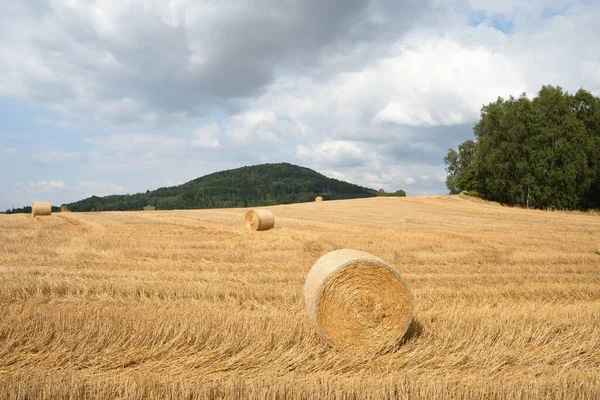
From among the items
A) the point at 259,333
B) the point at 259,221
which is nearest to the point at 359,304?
the point at 259,333

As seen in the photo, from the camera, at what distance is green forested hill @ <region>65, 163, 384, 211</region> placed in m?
63.3

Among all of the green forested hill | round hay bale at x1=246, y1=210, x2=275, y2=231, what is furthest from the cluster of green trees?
round hay bale at x1=246, y1=210, x2=275, y2=231

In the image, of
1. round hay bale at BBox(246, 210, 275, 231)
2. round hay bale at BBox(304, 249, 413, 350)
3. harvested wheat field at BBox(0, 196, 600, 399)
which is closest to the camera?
harvested wheat field at BBox(0, 196, 600, 399)

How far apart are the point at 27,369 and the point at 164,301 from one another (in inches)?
118

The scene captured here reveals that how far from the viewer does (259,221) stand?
18641mm

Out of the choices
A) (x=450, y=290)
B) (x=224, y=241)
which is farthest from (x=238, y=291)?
(x=224, y=241)

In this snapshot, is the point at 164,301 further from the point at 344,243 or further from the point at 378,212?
the point at 378,212

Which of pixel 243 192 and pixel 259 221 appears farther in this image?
pixel 243 192

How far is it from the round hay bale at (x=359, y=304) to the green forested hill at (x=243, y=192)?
4930 cm

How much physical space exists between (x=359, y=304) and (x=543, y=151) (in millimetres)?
39861

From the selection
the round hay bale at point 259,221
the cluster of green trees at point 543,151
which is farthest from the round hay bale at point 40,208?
the cluster of green trees at point 543,151

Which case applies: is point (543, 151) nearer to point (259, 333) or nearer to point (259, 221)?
point (259, 221)

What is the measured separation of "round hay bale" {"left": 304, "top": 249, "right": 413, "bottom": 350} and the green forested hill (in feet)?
162

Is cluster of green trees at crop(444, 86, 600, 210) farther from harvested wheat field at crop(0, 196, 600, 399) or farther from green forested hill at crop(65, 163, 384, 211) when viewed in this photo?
harvested wheat field at crop(0, 196, 600, 399)
